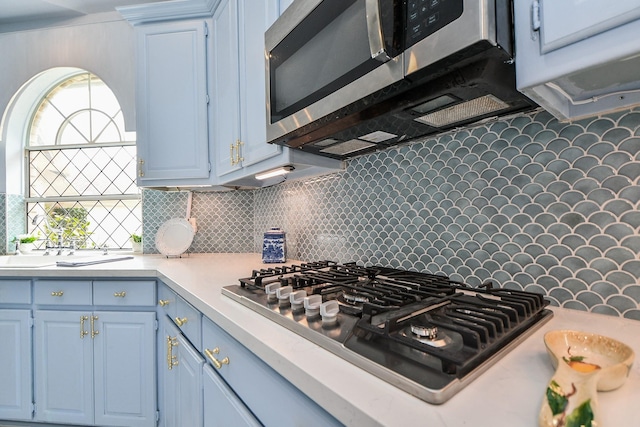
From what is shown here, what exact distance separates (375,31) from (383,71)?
0.08m

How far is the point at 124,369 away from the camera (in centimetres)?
164

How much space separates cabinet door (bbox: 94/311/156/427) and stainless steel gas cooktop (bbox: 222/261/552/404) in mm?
945

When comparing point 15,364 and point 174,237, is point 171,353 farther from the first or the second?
point 15,364

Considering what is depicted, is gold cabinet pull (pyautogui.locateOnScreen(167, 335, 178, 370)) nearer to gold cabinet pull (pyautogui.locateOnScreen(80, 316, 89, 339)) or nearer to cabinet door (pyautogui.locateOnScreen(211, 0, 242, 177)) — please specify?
gold cabinet pull (pyautogui.locateOnScreen(80, 316, 89, 339))

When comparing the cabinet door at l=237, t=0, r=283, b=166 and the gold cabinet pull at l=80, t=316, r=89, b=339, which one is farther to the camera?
the gold cabinet pull at l=80, t=316, r=89, b=339

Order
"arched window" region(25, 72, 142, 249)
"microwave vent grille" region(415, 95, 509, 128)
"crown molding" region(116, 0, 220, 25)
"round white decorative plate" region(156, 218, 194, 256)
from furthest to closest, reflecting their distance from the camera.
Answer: "arched window" region(25, 72, 142, 249) → "round white decorative plate" region(156, 218, 194, 256) → "crown molding" region(116, 0, 220, 25) → "microwave vent grille" region(415, 95, 509, 128)

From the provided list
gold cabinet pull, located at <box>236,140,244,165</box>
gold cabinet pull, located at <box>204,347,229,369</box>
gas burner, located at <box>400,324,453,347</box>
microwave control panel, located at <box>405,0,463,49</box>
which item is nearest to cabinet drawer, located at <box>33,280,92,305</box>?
gold cabinet pull, located at <box>236,140,244,165</box>

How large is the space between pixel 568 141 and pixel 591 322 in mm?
422

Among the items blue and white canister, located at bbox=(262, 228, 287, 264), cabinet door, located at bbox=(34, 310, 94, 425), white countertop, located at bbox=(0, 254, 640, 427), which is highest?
blue and white canister, located at bbox=(262, 228, 287, 264)

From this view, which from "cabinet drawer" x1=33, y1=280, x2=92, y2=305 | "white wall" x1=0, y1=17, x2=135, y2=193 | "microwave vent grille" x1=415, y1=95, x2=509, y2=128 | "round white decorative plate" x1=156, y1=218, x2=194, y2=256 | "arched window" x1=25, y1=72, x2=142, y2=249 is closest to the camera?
"microwave vent grille" x1=415, y1=95, x2=509, y2=128

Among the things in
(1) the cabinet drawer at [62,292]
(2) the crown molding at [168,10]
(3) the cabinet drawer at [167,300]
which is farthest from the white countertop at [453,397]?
(2) the crown molding at [168,10]

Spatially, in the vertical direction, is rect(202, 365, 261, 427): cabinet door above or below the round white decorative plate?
below

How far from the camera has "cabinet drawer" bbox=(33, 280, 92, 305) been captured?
167 centimetres

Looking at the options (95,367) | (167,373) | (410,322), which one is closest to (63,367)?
(95,367)
